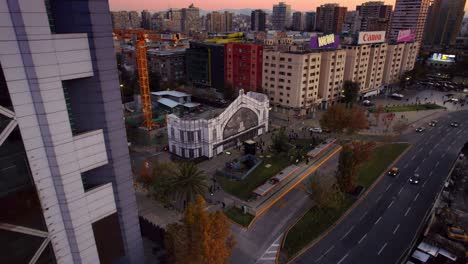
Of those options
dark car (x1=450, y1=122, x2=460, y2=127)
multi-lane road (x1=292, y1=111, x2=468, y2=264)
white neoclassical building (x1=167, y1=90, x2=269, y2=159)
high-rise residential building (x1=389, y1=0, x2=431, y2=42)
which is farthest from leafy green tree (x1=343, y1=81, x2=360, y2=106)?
high-rise residential building (x1=389, y1=0, x2=431, y2=42)

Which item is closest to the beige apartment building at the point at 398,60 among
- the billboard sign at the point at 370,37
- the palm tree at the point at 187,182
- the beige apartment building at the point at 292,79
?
the billboard sign at the point at 370,37

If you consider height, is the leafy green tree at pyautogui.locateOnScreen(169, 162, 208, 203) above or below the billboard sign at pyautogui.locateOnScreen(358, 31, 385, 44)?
below

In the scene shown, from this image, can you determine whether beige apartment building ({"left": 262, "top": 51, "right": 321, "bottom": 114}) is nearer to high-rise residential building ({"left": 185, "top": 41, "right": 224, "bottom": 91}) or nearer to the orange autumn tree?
high-rise residential building ({"left": 185, "top": 41, "right": 224, "bottom": 91})

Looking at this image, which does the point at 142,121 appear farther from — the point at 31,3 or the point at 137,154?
the point at 31,3

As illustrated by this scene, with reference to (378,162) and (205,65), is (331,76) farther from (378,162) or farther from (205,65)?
(205,65)

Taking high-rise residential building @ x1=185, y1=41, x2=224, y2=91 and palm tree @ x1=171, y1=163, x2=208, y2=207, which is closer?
palm tree @ x1=171, y1=163, x2=208, y2=207

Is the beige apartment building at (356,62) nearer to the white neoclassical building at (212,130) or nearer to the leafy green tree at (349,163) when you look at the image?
the white neoclassical building at (212,130)

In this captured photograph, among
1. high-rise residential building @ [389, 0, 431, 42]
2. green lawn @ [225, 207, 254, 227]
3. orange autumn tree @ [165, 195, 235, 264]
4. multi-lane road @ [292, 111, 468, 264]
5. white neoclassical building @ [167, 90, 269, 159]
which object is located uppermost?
high-rise residential building @ [389, 0, 431, 42]
